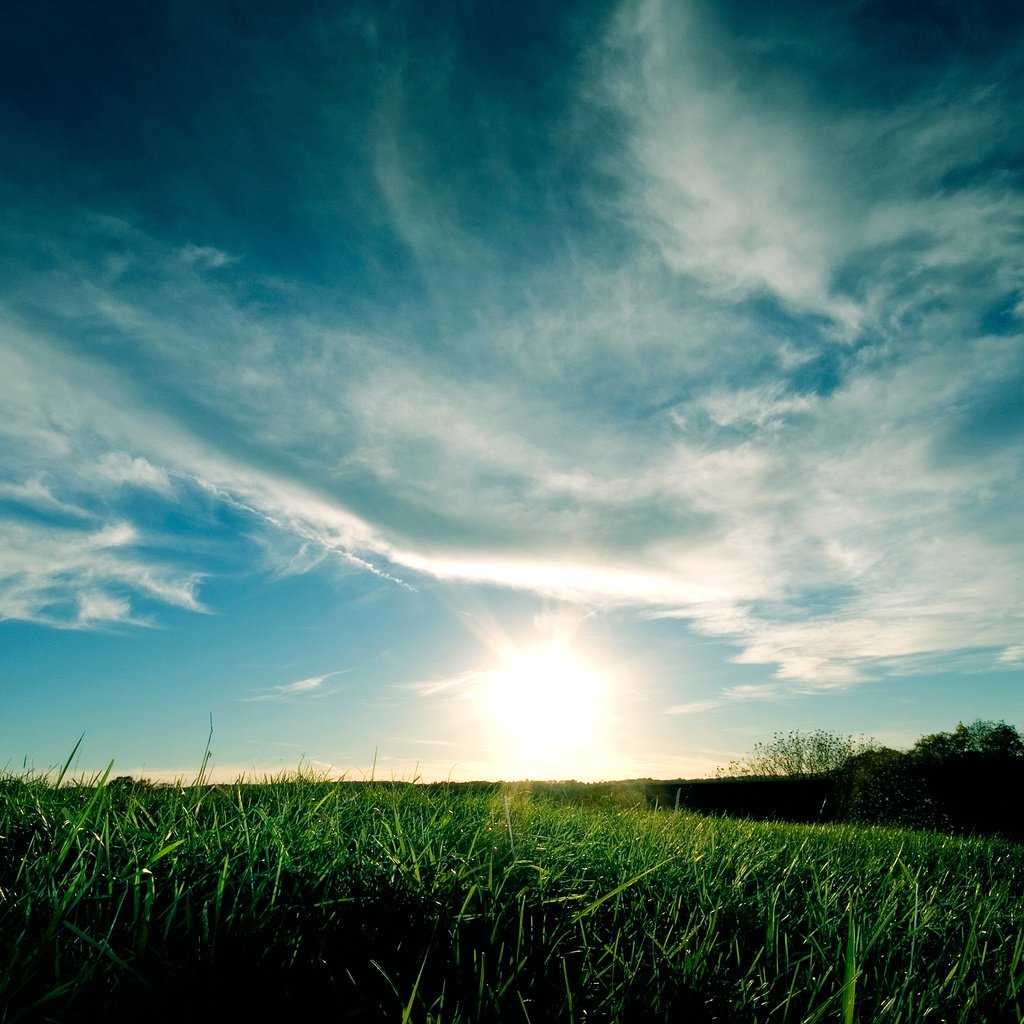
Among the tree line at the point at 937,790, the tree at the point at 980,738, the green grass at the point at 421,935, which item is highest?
the tree at the point at 980,738

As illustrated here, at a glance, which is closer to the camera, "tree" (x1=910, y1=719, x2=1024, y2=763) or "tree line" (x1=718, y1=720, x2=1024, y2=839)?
"tree line" (x1=718, y1=720, x2=1024, y2=839)

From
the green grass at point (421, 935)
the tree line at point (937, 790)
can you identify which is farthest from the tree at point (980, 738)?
the green grass at point (421, 935)

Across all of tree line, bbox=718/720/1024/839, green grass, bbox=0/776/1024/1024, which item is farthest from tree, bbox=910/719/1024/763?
green grass, bbox=0/776/1024/1024

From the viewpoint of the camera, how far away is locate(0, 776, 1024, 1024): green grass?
4.92ft

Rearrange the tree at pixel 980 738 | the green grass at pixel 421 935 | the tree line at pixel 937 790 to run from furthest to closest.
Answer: the tree at pixel 980 738, the tree line at pixel 937 790, the green grass at pixel 421 935

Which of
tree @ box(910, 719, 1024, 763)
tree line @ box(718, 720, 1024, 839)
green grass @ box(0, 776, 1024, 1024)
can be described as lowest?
green grass @ box(0, 776, 1024, 1024)

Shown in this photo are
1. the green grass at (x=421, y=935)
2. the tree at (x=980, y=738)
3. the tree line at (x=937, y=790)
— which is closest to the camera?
the green grass at (x=421, y=935)

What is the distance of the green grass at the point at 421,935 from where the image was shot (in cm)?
150

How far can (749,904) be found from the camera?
278 cm

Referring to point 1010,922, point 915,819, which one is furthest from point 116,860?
point 915,819

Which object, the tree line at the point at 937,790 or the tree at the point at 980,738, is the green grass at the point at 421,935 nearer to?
the tree line at the point at 937,790

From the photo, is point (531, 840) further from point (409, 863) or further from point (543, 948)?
point (543, 948)

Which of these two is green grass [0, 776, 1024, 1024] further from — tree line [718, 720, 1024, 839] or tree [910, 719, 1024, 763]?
tree [910, 719, 1024, 763]

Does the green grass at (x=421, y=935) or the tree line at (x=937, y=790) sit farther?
the tree line at (x=937, y=790)
